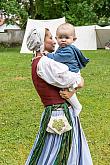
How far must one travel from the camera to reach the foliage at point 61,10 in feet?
72.2

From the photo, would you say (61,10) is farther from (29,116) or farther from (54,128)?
(54,128)

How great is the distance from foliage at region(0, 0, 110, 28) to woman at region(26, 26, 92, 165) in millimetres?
18212

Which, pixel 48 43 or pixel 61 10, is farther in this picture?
pixel 61 10

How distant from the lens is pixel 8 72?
10977 mm

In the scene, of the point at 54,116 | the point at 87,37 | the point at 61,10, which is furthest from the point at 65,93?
the point at 61,10

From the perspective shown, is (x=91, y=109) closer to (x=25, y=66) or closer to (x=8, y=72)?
(x=8, y=72)

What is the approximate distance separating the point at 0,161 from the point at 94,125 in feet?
5.33

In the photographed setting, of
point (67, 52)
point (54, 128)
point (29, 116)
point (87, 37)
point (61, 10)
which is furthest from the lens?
point (61, 10)

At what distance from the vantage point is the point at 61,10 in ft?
75.7

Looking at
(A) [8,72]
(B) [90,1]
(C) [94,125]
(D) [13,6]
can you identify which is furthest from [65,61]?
(B) [90,1]

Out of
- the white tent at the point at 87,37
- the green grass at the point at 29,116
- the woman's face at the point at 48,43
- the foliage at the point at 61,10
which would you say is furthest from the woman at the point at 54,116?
the foliage at the point at 61,10

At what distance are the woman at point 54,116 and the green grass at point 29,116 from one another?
3.39ft

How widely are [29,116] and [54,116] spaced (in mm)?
2921

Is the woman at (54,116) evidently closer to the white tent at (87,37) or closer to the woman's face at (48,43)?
the woman's face at (48,43)
